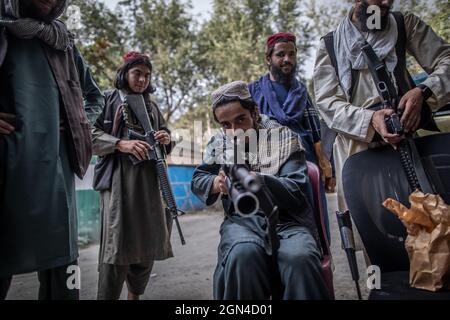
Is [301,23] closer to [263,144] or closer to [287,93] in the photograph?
[287,93]

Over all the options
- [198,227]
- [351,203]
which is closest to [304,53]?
[198,227]

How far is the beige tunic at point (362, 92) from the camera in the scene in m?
1.76

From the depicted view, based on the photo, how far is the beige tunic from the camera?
1.76 m

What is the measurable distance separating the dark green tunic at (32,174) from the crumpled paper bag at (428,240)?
4.54 ft

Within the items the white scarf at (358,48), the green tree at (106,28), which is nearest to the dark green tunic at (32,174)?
the white scarf at (358,48)

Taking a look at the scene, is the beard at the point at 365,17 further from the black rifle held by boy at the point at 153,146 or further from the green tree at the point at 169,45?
the green tree at the point at 169,45

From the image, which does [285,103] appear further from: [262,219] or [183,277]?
[183,277]

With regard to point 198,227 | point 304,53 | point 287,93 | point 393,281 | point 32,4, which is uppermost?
point 304,53

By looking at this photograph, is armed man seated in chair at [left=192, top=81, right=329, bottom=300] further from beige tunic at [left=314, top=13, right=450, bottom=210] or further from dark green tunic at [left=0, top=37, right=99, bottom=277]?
dark green tunic at [left=0, top=37, right=99, bottom=277]

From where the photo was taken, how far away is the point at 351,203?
5.89 ft

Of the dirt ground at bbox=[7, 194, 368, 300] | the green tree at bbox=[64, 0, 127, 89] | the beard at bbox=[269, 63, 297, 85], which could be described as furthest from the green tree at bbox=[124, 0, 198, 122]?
the beard at bbox=[269, 63, 297, 85]

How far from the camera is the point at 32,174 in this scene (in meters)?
1.45

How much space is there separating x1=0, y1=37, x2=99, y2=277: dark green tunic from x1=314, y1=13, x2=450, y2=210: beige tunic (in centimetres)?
136

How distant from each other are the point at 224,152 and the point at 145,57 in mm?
1238
